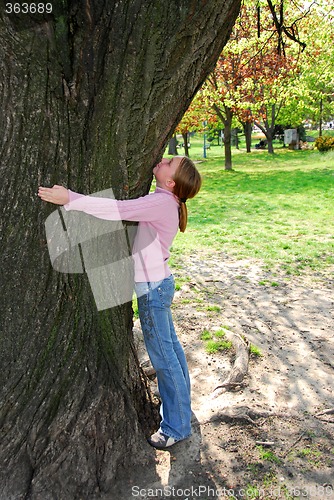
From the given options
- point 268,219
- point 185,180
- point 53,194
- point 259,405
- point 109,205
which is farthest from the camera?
point 268,219

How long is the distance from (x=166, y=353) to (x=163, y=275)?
1.56 ft

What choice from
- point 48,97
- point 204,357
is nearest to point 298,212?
point 204,357

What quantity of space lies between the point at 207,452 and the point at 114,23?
2.50 meters

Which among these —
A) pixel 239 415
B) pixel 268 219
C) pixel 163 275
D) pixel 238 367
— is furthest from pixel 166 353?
Answer: pixel 268 219

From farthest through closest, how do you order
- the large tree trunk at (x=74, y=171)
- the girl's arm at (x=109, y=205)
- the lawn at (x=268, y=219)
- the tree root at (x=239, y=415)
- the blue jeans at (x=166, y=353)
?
the lawn at (x=268, y=219) < the tree root at (x=239, y=415) < the blue jeans at (x=166, y=353) < the girl's arm at (x=109, y=205) < the large tree trunk at (x=74, y=171)

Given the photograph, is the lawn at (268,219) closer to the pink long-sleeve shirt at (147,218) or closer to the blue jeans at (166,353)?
the blue jeans at (166,353)

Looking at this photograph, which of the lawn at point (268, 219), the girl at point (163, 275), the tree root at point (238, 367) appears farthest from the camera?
the lawn at point (268, 219)

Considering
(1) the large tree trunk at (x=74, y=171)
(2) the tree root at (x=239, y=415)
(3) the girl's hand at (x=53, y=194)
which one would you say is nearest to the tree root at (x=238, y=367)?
(2) the tree root at (x=239, y=415)

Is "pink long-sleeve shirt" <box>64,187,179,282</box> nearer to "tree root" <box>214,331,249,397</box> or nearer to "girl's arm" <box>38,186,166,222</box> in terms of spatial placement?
"girl's arm" <box>38,186,166,222</box>

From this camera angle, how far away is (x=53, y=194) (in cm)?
243

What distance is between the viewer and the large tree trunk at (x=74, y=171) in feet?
7.66

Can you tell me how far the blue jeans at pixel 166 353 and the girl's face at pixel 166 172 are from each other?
57 cm

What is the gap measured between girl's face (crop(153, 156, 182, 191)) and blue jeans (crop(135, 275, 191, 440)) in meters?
0.57

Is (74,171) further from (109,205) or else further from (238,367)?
(238,367)
